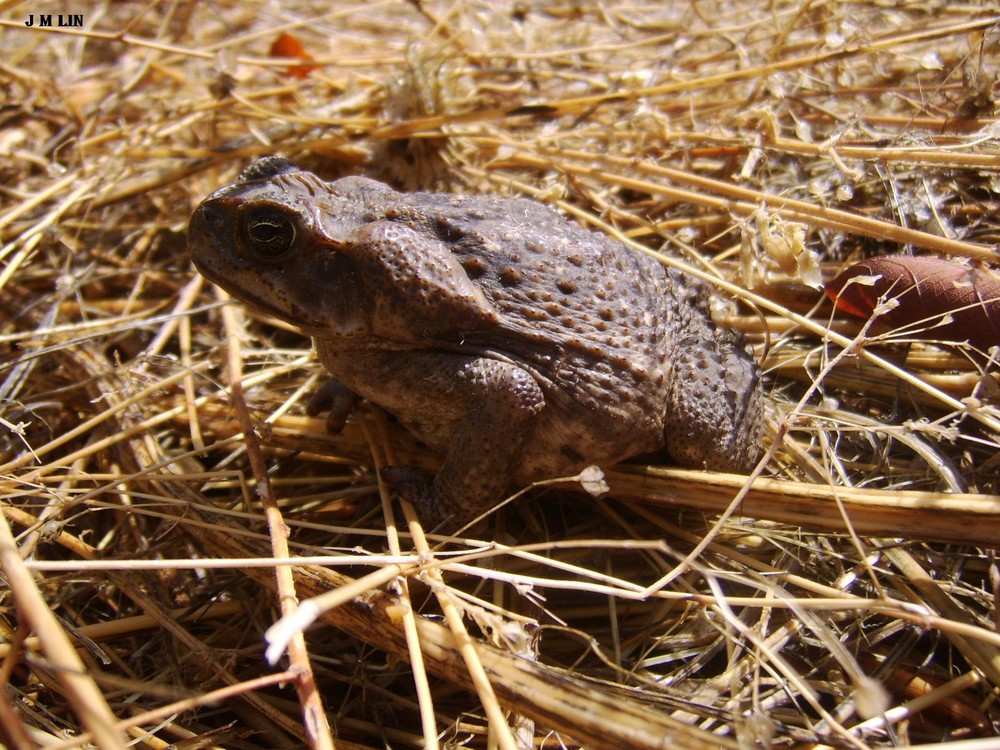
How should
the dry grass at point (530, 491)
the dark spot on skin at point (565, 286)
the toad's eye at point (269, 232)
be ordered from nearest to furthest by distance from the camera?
the dry grass at point (530, 491)
the toad's eye at point (269, 232)
the dark spot on skin at point (565, 286)

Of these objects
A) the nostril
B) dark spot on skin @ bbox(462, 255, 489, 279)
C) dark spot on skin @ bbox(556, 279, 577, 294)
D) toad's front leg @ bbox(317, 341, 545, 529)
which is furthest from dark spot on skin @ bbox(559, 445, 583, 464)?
the nostril

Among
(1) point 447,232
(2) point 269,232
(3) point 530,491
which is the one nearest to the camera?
(2) point 269,232

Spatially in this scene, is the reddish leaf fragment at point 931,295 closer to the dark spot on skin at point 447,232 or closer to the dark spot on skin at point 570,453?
the dark spot on skin at point 570,453

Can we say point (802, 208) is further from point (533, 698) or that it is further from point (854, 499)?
point (533, 698)

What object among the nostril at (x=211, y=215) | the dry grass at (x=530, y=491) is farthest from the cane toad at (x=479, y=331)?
the dry grass at (x=530, y=491)

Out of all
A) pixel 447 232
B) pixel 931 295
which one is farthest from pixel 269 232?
pixel 931 295

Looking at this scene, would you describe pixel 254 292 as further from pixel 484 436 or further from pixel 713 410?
pixel 713 410

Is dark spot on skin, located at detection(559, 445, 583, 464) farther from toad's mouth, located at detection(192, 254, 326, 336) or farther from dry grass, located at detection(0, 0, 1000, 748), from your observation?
toad's mouth, located at detection(192, 254, 326, 336)
